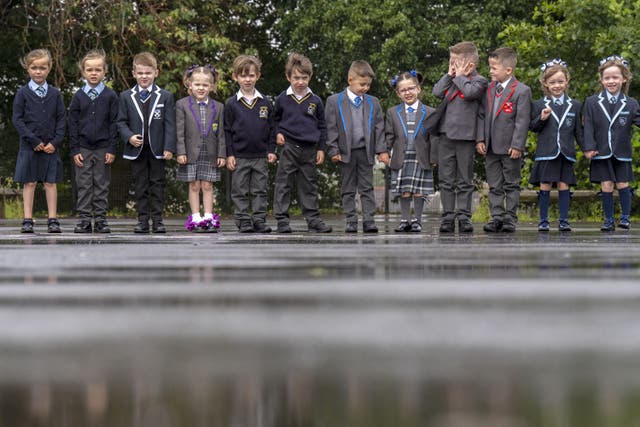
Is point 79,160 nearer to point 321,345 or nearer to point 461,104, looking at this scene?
point 461,104

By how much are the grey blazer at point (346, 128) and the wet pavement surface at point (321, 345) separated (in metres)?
5.52

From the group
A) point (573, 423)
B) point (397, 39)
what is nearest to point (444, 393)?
point (573, 423)

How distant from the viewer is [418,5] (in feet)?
88.5

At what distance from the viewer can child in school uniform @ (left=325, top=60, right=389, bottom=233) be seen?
11.7 m

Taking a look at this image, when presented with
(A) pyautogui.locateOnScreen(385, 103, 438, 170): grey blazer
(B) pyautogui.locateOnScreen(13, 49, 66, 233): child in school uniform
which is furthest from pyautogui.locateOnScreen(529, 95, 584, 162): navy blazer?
(B) pyautogui.locateOnScreen(13, 49, 66, 233): child in school uniform

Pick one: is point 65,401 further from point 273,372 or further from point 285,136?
point 285,136

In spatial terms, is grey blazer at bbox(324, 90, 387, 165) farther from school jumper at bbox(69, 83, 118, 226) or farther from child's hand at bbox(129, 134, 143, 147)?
school jumper at bbox(69, 83, 118, 226)

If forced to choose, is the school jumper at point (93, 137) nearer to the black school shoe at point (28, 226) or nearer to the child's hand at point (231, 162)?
the black school shoe at point (28, 226)

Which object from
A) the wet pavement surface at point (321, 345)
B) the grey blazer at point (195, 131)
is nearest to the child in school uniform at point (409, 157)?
the grey blazer at point (195, 131)

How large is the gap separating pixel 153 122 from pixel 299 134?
1628 millimetres

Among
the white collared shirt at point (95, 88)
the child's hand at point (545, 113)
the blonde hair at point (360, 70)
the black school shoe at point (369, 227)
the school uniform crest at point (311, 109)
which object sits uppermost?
the blonde hair at point (360, 70)

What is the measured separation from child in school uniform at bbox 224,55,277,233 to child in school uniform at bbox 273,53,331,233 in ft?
0.53

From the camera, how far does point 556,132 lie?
39.3ft

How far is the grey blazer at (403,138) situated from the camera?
12.2 meters
